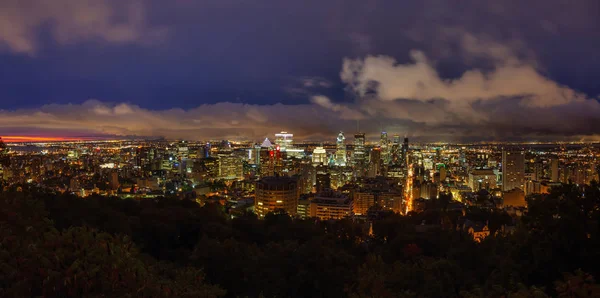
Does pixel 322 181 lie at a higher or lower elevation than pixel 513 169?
lower

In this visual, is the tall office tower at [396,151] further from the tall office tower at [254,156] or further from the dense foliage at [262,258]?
the dense foliage at [262,258]

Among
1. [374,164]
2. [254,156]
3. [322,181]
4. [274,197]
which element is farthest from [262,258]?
[254,156]

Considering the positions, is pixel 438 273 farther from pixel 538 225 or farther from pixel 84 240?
pixel 84 240

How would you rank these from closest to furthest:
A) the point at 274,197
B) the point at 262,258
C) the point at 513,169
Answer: the point at 262,258 → the point at 274,197 → the point at 513,169

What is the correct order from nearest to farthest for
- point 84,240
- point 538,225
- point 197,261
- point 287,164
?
point 84,240, point 538,225, point 197,261, point 287,164

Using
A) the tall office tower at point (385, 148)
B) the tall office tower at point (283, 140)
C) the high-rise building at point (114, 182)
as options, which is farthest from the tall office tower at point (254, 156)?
the high-rise building at point (114, 182)

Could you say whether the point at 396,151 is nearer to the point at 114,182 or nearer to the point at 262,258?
the point at 114,182

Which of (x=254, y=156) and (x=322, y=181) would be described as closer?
(x=322, y=181)

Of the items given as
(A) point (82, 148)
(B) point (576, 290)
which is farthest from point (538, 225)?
(A) point (82, 148)
